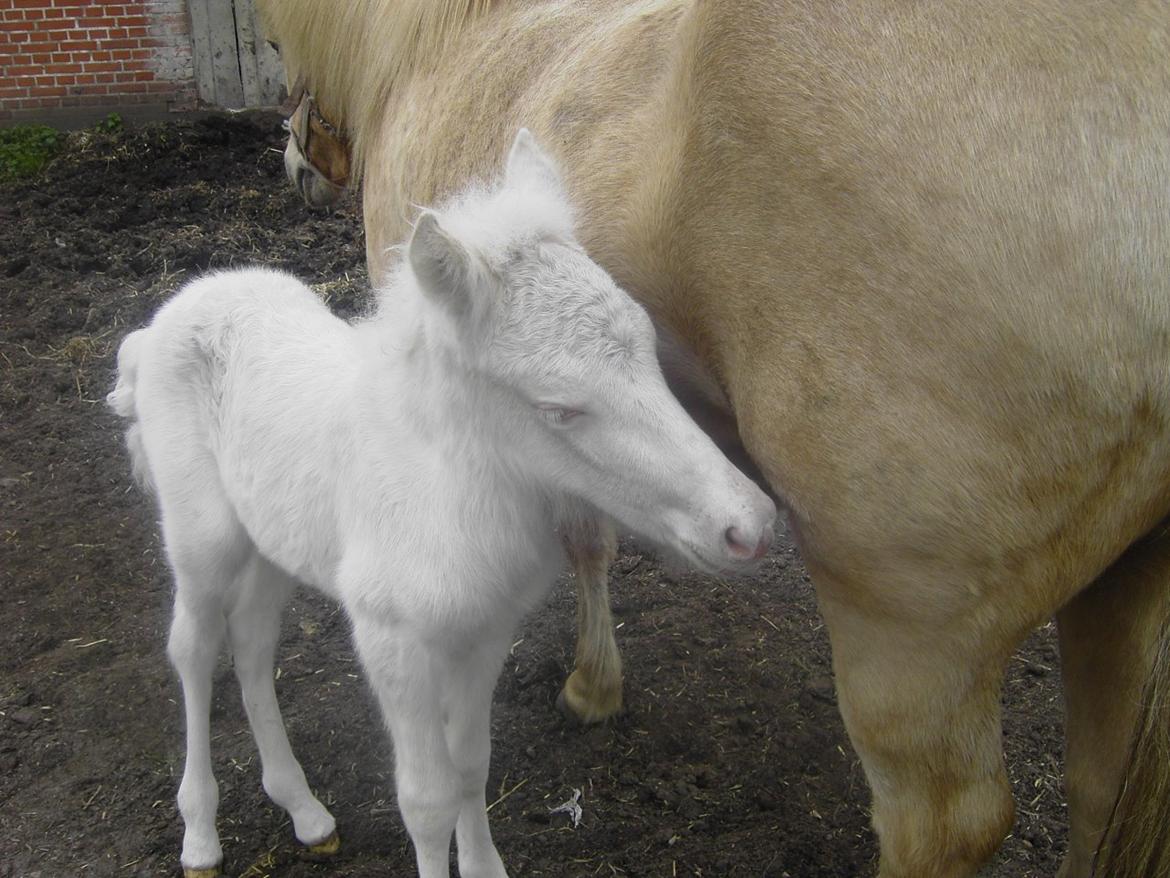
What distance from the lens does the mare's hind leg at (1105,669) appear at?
6.59 feet

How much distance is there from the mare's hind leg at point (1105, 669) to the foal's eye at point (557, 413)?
1.10 metres

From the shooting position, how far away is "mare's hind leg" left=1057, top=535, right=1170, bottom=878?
2008 millimetres

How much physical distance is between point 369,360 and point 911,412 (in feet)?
3.74

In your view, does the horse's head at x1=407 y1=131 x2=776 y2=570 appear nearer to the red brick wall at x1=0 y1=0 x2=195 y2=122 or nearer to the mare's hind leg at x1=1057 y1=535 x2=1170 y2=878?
the mare's hind leg at x1=1057 y1=535 x2=1170 y2=878

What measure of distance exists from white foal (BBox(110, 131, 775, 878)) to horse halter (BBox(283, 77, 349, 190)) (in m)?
1.43

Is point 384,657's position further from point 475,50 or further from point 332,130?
point 332,130

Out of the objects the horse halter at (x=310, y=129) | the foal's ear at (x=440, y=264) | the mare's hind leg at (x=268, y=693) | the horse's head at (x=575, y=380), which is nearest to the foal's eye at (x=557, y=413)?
the horse's head at (x=575, y=380)

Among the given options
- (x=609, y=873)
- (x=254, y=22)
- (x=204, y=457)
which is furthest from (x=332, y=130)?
(x=254, y=22)

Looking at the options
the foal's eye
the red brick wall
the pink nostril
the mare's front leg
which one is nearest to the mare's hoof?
the mare's front leg

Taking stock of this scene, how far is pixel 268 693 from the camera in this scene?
2.84 m

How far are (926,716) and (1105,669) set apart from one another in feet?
1.77

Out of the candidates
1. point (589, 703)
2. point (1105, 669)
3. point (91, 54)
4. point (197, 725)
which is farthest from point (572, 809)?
point (91, 54)

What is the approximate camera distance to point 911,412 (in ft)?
5.66

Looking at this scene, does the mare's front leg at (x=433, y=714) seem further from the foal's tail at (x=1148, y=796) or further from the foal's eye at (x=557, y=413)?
the foal's tail at (x=1148, y=796)
